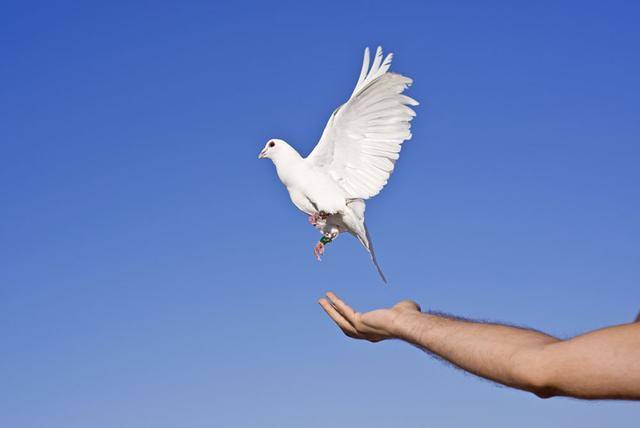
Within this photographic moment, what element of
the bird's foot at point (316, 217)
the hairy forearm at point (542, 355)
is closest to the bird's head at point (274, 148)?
the bird's foot at point (316, 217)

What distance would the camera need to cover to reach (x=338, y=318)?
2.61 metres

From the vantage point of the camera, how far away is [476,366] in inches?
74.2

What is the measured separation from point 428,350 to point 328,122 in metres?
7.87

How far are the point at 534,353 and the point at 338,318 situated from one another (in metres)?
0.94

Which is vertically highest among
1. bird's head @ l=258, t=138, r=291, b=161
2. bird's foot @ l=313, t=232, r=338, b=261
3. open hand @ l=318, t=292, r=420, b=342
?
bird's head @ l=258, t=138, r=291, b=161

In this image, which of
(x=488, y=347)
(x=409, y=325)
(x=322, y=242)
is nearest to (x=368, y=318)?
(x=409, y=325)

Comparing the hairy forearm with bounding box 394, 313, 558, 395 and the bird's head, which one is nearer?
the hairy forearm with bounding box 394, 313, 558, 395

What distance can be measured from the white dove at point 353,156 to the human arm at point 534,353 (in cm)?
678

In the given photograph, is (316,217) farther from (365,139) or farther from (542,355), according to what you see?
(542,355)

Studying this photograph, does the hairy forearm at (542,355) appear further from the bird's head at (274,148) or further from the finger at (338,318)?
the bird's head at (274,148)

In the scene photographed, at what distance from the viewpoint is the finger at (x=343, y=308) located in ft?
8.21

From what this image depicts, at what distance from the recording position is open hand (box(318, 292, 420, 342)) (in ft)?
7.29

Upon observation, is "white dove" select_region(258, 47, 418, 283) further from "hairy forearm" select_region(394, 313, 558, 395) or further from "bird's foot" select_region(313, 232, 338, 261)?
"hairy forearm" select_region(394, 313, 558, 395)

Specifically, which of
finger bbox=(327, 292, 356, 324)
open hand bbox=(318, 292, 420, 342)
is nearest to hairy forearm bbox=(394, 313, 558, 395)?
open hand bbox=(318, 292, 420, 342)
